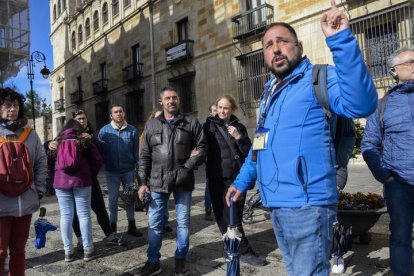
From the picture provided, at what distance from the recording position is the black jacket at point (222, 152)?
3.99 m

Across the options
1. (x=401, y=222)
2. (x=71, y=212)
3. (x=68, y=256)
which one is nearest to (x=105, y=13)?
(x=71, y=212)

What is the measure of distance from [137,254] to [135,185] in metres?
0.89

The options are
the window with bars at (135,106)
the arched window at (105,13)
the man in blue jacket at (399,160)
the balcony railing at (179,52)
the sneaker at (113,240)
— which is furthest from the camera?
the arched window at (105,13)

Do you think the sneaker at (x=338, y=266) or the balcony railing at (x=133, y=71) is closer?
the sneaker at (x=338, y=266)

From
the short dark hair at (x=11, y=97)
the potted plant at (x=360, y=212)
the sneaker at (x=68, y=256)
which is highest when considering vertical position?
the short dark hair at (x=11, y=97)

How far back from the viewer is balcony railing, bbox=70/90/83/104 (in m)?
30.2

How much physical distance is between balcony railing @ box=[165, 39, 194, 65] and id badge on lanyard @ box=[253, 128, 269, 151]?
16.8m

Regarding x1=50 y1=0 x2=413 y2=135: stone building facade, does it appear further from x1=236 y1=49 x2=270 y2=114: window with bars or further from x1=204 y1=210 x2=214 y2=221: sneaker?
x1=204 y1=210 x2=214 y2=221: sneaker

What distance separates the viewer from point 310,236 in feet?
5.81

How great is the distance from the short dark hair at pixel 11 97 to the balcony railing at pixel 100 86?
23.8 metres

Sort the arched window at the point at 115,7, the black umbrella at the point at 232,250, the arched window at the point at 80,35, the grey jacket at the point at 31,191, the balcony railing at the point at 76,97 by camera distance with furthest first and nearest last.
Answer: the arched window at the point at 80,35 → the balcony railing at the point at 76,97 → the arched window at the point at 115,7 → the grey jacket at the point at 31,191 → the black umbrella at the point at 232,250

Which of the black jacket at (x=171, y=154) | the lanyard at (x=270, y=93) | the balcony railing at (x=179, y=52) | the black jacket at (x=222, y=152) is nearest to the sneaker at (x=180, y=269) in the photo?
the black jacket at (x=171, y=154)

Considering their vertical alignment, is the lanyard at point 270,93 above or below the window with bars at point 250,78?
below

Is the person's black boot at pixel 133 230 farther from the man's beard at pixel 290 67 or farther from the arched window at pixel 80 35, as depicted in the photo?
the arched window at pixel 80 35
